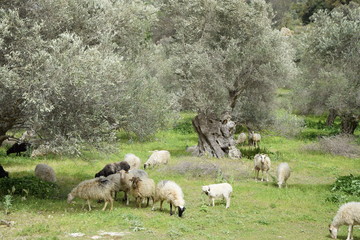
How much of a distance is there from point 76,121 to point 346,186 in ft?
44.8

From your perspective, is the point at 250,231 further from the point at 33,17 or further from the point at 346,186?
the point at 33,17

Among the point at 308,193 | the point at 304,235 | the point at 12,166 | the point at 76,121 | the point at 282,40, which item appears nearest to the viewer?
the point at 304,235

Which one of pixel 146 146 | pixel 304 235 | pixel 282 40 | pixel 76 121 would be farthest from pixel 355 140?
pixel 76 121

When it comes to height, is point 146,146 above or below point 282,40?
below

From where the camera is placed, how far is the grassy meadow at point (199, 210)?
13.9 m

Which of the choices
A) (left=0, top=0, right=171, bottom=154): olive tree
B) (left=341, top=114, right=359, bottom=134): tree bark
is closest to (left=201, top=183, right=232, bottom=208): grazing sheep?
(left=0, top=0, right=171, bottom=154): olive tree

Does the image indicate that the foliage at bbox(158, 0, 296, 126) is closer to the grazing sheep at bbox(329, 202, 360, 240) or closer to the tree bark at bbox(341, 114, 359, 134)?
the tree bark at bbox(341, 114, 359, 134)

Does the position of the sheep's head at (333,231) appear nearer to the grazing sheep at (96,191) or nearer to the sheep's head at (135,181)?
the sheep's head at (135,181)

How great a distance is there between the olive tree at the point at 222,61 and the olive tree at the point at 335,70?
5.18 m

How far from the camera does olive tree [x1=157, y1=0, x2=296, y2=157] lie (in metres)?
30.0

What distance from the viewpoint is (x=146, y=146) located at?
3494cm

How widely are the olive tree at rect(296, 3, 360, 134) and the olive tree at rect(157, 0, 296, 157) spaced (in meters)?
5.18

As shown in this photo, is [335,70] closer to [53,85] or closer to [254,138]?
[254,138]

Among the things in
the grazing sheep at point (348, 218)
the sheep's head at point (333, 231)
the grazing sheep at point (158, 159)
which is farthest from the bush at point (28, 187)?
the grazing sheep at point (348, 218)
